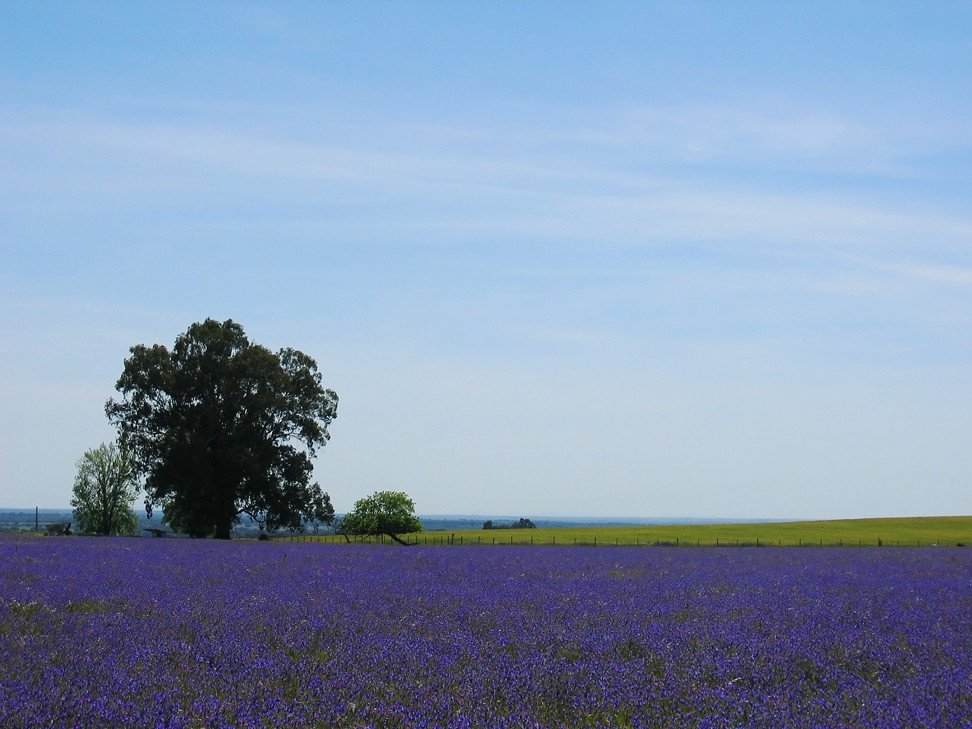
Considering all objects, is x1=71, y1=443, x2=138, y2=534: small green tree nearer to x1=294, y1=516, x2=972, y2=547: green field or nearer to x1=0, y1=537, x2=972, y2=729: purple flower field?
x1=294, y1=516, x2=972, y2=547: green field

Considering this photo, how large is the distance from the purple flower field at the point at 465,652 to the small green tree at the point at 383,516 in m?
38.9

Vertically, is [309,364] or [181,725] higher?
[309,364]

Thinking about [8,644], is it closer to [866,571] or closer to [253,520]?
[866,571]

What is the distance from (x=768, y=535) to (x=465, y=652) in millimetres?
44655

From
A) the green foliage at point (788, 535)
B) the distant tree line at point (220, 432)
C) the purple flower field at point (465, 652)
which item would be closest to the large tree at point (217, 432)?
the distant tree line at point (220, 432)

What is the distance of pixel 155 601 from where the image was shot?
10602 millimetres

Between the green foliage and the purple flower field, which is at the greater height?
the purple flower field

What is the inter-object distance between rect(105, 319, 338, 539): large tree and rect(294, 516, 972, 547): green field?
3.48m

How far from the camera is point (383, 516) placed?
53781 mm

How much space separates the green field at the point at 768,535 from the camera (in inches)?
1633

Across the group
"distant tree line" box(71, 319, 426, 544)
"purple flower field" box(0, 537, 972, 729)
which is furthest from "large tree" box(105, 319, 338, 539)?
"purple flower field" box(0, 537, 972, 729)

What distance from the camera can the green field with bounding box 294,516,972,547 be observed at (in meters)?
41.5

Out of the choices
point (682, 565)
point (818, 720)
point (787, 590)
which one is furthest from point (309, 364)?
point (818, 720)

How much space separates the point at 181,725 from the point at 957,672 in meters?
5.67
